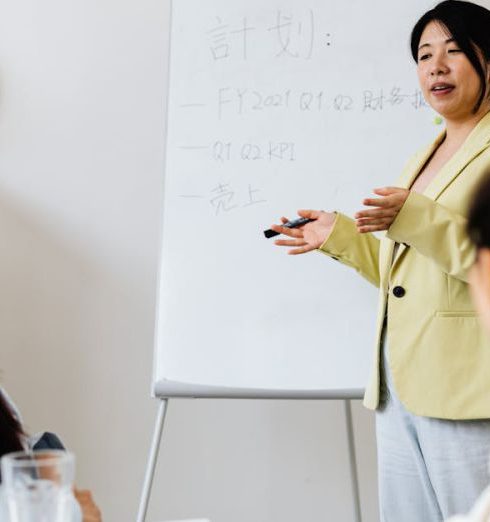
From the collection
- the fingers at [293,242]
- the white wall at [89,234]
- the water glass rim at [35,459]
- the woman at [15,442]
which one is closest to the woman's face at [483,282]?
the water glass rim at [35,459]

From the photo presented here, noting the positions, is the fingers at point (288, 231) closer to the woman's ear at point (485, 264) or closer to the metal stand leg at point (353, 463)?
the metal stand leg at point (353, 463)

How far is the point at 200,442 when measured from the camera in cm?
271

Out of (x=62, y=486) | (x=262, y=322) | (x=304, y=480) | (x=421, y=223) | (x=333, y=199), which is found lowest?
(x=304, y=480)

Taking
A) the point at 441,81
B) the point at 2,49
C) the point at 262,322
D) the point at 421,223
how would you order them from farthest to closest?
1. the point at 2,49
2. the point at 262,322
3. the point at 441,81
4. the point at 421,223

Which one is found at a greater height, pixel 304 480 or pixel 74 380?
pixel 74 380

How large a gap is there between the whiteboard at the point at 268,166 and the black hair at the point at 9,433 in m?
1.00

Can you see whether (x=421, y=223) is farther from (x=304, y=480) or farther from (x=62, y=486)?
(x=304, y=480)

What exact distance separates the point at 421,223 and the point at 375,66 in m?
0.76

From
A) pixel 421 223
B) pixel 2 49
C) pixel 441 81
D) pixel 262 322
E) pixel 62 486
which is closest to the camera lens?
pixel 62 486

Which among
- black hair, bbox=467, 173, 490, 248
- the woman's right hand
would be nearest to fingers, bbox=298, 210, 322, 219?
the woman's right hand

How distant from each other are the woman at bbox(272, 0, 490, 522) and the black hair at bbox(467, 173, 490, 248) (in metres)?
0.83

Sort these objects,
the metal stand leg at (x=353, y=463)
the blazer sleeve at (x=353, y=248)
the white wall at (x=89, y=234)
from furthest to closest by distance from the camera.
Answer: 1. the white wall at (x=89, y=234)
2. the metal stand leg at (x=353, y=463)
3. the blazer sleeve at (x=353, y=248)

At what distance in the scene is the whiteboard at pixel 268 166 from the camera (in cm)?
222

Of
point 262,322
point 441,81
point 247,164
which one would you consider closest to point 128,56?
point 247,164
